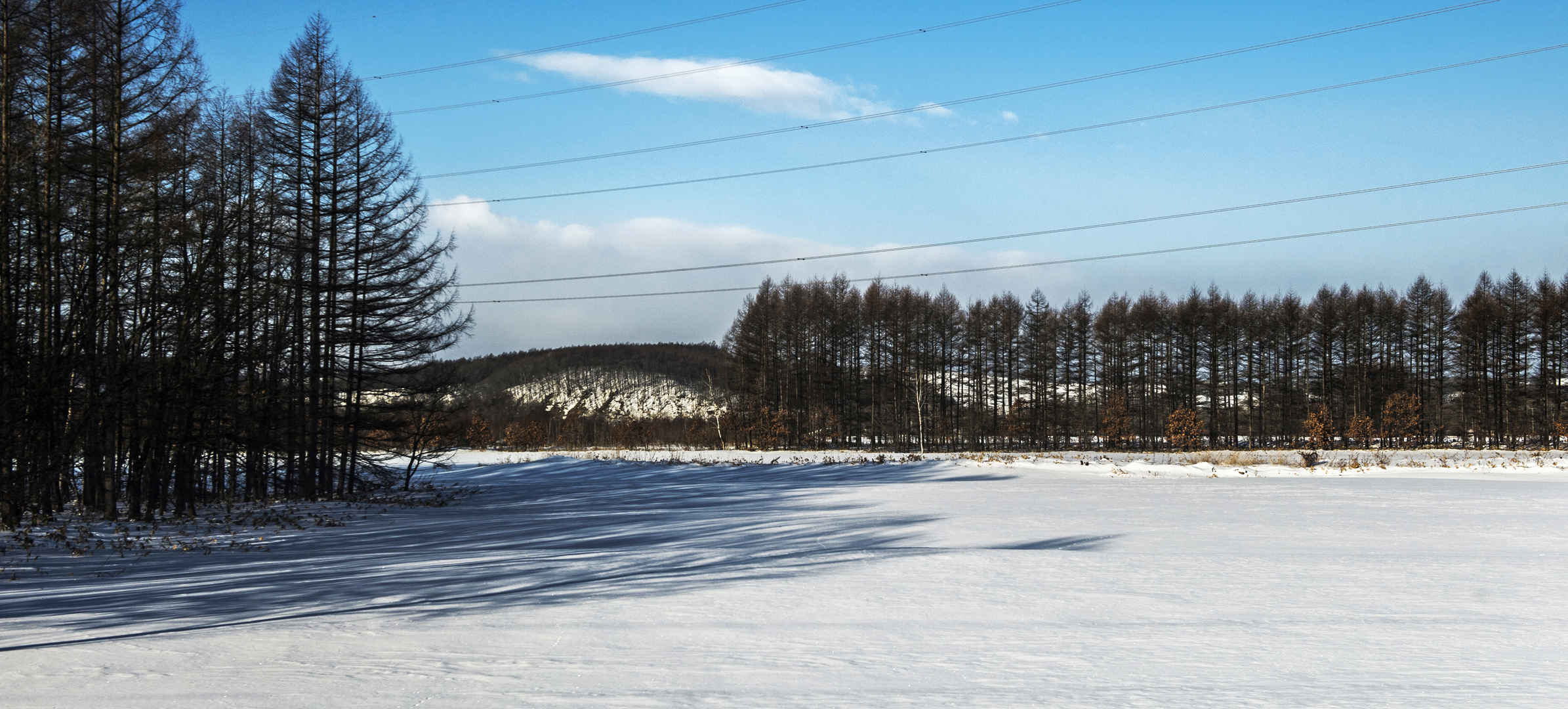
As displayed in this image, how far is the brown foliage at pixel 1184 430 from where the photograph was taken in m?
58.1

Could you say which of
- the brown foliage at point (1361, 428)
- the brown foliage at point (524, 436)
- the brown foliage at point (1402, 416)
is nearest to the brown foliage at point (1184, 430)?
the brown foliage at point (1361, 428)

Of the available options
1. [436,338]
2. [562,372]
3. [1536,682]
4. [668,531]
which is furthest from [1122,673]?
[562,372]

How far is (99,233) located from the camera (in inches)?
654

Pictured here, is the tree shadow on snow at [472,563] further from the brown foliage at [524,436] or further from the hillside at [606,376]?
the hillside at [606,376]

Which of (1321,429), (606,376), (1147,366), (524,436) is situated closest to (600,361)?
(606,376)

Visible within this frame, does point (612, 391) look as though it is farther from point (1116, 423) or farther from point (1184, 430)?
point (1184, 430)

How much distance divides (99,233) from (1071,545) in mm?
17266

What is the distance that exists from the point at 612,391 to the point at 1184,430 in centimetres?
11517

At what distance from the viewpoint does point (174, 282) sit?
17.5 meters

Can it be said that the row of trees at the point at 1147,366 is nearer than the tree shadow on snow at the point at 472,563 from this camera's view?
No

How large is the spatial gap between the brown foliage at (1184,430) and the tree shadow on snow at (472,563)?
43845 mm

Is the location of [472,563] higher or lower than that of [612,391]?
lower

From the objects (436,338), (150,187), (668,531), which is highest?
(150,187)

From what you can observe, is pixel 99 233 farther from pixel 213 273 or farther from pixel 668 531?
pixel 668 531
